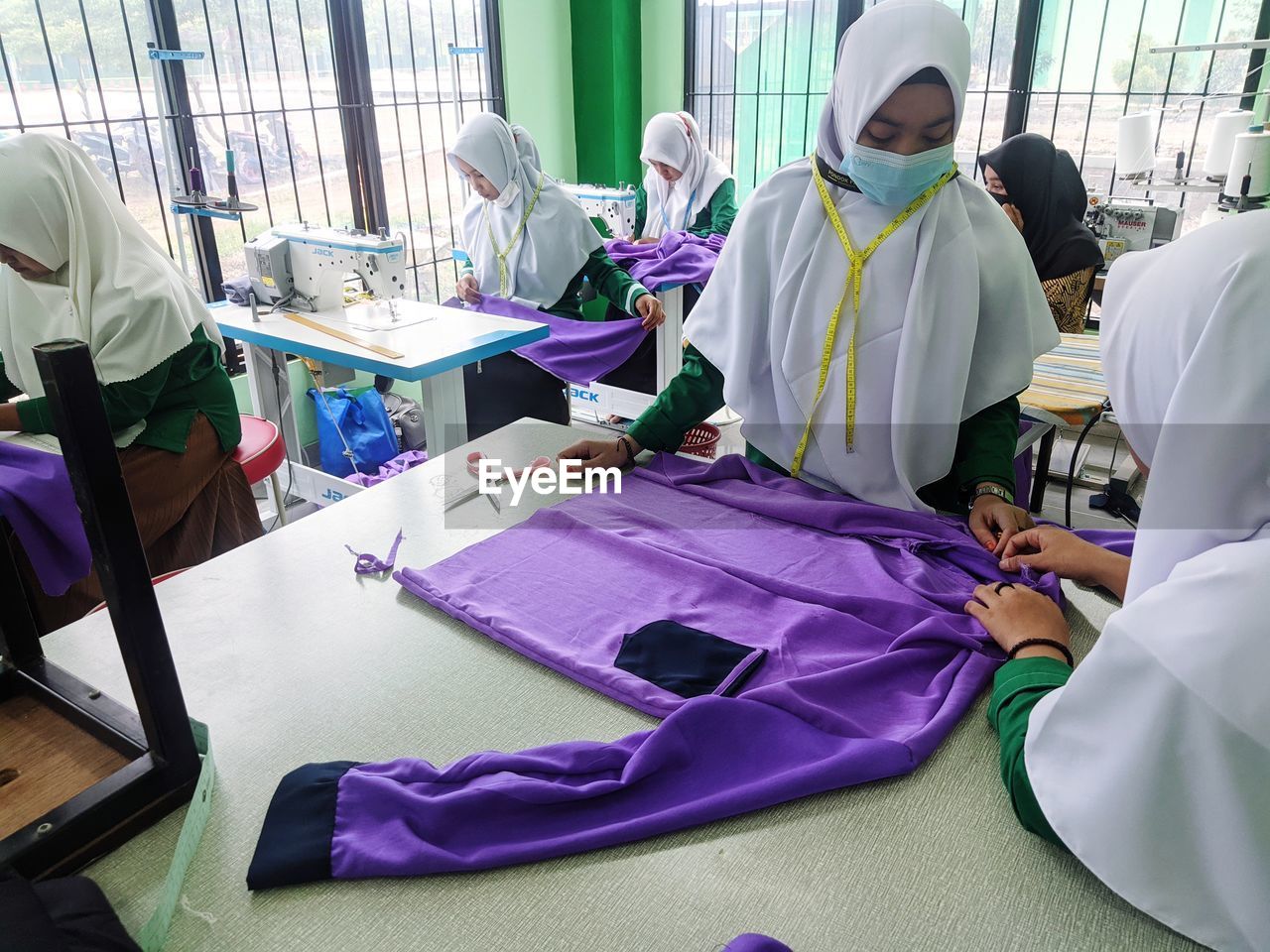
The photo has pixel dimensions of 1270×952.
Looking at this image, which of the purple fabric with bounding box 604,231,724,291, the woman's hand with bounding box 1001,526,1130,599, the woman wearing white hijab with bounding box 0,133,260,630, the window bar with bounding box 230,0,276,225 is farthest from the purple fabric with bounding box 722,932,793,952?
the window bar with bounding box 230,0,276,225

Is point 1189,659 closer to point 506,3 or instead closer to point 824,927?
point 824,927

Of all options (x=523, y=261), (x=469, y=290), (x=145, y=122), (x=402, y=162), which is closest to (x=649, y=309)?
(x=523, y=261)

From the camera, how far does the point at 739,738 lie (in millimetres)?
903

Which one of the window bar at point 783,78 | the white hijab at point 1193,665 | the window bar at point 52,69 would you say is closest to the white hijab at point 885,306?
the white hijab at point 1193,665

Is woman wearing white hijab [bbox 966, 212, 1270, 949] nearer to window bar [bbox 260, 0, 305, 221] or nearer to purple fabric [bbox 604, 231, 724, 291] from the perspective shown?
purple fabric [bbox 604, 231, 724, 291]

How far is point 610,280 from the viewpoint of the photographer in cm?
372

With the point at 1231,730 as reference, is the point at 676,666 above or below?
below

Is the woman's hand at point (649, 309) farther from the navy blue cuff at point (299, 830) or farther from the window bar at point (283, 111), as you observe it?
the navy blue cuff at point (299, 830)

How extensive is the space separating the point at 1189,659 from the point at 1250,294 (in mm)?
310

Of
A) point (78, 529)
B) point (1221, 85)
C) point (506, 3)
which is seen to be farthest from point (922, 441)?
point (506, 3)

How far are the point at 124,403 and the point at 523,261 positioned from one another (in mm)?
1852

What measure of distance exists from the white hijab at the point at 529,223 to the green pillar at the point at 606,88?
201 cm

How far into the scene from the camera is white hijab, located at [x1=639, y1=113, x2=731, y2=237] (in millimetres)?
4684

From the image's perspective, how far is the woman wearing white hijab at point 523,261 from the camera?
11.7ft
